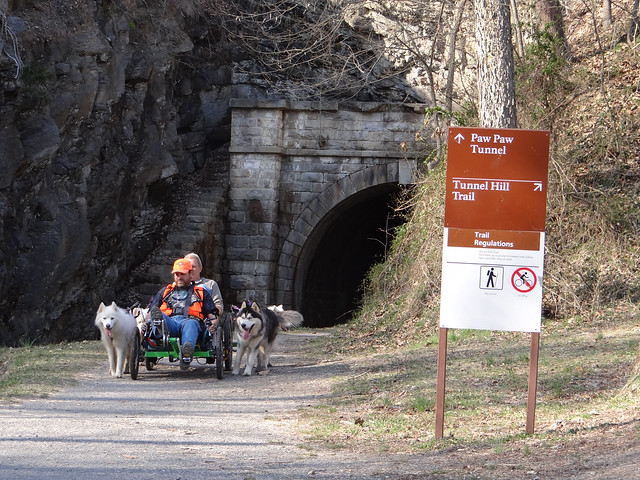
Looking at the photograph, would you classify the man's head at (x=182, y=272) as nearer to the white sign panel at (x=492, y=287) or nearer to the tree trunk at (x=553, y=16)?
the white sign panel at (x=492, y=287)

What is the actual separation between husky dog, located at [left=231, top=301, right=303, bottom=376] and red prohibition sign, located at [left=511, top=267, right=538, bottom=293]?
4.50 meters

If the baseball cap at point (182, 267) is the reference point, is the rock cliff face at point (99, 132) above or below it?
above

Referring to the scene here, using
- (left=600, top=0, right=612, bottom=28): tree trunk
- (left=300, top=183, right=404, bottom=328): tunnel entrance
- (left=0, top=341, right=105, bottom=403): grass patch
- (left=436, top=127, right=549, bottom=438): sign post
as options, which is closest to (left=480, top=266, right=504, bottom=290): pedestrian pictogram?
(left=436, top=127, right=549, bottom=438): sign post

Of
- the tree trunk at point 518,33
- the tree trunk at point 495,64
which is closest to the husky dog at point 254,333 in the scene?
the tree trunk at point 495,64

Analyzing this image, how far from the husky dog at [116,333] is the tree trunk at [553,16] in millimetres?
10422

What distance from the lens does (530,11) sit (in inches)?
750

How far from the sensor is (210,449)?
591 cm

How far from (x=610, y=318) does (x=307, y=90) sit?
12.3 m

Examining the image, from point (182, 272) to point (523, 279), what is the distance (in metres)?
4.72

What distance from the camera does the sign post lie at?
6.29 m

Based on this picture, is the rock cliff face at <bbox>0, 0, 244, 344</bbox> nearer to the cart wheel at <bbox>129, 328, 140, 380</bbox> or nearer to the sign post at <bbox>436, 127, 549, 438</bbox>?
the cart wheel at <bbox>129, 328, 140, 380</bbox>

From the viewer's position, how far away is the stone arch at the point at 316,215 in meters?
21.2

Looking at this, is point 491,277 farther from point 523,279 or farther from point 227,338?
point 227,338

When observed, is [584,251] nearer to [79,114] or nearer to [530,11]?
[530,11]
